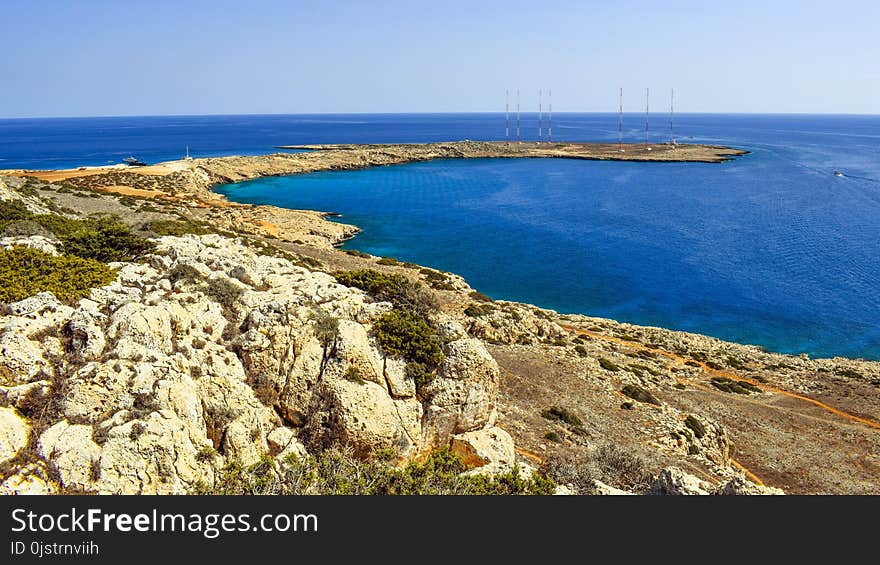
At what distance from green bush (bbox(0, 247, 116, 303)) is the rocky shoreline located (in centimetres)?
53

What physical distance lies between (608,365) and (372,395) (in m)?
16.5

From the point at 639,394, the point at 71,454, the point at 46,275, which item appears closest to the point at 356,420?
the point at 71,454

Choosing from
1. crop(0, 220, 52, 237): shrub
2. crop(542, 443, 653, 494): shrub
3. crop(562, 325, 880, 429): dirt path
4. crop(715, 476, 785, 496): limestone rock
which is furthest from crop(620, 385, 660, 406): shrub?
crop(0, 220, 52, 237): shrub

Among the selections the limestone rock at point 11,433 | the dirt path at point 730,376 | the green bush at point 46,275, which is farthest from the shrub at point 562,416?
the limestone rock at point 11,433

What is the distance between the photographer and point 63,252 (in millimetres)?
16109

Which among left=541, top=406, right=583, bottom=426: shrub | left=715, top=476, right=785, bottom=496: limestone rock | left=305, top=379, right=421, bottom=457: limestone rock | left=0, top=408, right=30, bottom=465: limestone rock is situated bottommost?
left=541, top=406, right=583, bottom=426: shrub

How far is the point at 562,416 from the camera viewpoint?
18500 millimetres

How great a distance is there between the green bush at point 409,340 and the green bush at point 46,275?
726 cm

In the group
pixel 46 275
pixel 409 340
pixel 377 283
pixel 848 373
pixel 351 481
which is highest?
pixel 46 275

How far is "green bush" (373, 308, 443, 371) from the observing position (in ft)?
44.6

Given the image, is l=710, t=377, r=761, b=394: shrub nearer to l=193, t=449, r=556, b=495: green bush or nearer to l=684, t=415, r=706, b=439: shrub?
l=684, t=415, r=706, b=439: shrub

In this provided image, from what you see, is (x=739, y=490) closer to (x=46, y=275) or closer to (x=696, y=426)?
(x=696, y=426)

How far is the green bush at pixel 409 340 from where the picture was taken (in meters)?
13.6
